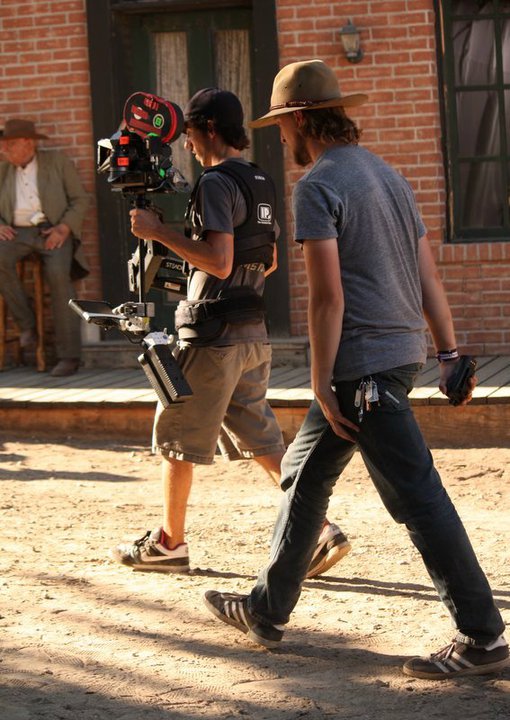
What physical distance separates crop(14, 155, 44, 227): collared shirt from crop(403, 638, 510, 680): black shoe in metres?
6.17

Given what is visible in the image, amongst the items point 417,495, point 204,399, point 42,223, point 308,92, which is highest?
point 308,92

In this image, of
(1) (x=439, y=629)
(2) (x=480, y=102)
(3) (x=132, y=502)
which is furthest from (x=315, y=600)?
(2) (x=480, y=102)

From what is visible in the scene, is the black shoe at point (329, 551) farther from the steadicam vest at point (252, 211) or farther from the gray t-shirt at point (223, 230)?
the steadicam vest at point (252, 211)

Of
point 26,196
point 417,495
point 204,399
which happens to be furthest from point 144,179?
point 26,196

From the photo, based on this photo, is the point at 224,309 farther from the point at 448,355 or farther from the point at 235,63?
the point at 235,63

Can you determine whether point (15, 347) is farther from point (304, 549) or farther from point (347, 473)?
point (304, 549)

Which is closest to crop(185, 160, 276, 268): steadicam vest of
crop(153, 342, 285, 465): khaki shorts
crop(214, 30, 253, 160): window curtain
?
crop(153, 342, 285, 465): khaki shorts

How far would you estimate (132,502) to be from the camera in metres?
6.83

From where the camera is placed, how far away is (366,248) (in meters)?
3.98

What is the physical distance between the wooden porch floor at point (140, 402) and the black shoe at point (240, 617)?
10.6ft

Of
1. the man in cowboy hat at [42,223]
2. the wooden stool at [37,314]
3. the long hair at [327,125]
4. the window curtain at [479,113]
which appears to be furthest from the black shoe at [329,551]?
the wooden stool at [37,314]

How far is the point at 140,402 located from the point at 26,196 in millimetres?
2206

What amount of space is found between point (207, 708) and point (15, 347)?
6.43 metres

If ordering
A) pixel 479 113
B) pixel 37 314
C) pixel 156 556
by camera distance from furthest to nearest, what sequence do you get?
pixel 37 314
pixel 479 113
pixel 156 556
